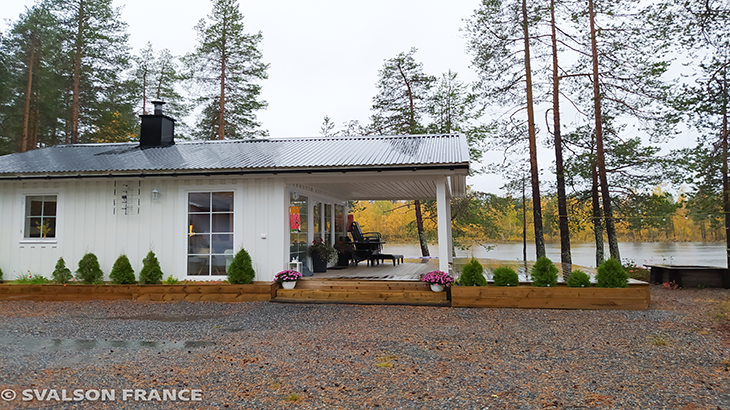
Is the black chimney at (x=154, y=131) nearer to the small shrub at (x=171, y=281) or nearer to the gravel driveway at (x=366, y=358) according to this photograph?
the small shrub at (x=171, y=281)

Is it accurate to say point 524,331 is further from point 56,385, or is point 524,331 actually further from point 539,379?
point 56,385

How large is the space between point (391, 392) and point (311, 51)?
1950 cm

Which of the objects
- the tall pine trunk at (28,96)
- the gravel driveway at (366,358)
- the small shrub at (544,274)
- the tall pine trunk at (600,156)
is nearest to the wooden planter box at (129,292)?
the gravel driveway at (366,358)

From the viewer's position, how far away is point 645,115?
9.75 m

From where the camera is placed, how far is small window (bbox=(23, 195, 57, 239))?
24.5 ft

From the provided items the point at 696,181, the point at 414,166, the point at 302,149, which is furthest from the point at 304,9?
the point at 696,181

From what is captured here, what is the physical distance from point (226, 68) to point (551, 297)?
13750 millimetres

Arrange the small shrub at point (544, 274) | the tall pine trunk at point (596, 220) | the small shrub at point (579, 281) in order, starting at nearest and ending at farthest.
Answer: the small shrub at point (579, 281) → the small shrub at point (544, 274) → the tall pine trunk at point (596, 220)

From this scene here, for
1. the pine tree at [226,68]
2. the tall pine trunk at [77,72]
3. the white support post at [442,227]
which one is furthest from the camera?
the pine tree at [226,68]

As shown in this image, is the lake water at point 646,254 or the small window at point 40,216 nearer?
the small window at point 40,216

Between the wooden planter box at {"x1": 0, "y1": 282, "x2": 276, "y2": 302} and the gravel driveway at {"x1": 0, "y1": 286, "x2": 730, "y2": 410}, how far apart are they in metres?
0.70

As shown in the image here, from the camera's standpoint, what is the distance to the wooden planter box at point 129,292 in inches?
265

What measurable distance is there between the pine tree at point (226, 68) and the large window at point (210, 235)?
889 cm

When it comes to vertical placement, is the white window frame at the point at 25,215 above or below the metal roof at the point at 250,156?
below
